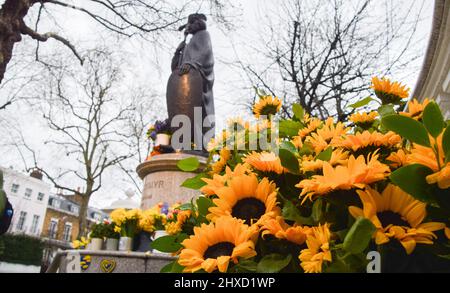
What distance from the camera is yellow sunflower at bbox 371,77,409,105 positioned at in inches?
40.3

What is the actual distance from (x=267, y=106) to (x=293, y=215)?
0.58 metres

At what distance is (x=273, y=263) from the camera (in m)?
0.62

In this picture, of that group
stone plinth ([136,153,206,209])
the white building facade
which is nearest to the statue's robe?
stone plinth ([136,153,206,209])

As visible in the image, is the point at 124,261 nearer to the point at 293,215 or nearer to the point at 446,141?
the point at 293,215

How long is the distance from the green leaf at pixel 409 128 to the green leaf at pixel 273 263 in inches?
10.3

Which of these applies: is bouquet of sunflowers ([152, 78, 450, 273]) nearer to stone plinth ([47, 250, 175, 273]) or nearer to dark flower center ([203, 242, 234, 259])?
dark flower center ([203, 242, 234, 259])

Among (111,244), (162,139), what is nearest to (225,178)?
(111,244)

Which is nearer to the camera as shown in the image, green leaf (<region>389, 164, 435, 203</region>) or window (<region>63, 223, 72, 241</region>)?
green leaf (<region>389, 164, 435, 203</region>)

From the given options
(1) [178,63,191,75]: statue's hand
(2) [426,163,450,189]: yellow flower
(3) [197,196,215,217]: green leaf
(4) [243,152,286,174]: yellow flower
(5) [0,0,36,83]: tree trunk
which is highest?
(5) [0,0,36,83]: tree trunk

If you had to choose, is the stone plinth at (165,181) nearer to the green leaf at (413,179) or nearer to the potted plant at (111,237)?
the potted plant at (111,237)

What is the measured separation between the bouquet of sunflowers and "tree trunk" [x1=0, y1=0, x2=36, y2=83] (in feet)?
30.2

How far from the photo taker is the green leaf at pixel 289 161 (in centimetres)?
71

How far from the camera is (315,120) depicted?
1.08 m
